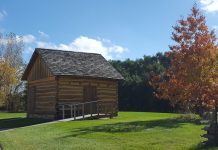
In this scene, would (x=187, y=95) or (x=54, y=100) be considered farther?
(x=54, y=100)

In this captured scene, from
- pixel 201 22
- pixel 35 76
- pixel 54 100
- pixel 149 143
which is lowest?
pixel 149 143

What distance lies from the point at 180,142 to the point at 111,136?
3433 mm

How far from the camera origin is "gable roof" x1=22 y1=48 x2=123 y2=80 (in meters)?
32.6

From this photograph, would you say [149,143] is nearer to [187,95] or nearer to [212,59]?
[212,59]

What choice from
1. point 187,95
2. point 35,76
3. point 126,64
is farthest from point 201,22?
point 126,64

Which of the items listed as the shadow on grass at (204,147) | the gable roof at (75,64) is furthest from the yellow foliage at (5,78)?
the shadow on grass at (204,147)

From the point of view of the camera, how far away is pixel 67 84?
3244cm

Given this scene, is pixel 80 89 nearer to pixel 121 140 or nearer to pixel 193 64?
pixel 193 64

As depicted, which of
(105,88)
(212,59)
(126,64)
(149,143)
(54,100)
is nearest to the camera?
(149,143)

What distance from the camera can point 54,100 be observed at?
32.1m

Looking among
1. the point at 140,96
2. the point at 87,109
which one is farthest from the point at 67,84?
the point at 140,96

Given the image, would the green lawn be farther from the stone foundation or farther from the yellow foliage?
the yellow foliage

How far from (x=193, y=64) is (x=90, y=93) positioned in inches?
511

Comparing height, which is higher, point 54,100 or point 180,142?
point 54,100
